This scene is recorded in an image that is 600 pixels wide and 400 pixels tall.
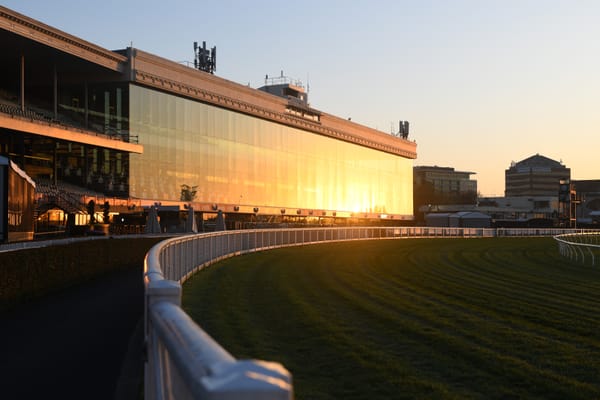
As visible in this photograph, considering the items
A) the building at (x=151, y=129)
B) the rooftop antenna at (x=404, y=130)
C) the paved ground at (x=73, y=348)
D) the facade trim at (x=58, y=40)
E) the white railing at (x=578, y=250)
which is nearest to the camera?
the paved ground at (x=73, y=348)

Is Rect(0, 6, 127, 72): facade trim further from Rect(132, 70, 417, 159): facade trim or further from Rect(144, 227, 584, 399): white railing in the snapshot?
Rect(144, 227, 584, 399): white railing

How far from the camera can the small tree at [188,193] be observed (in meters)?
63.5

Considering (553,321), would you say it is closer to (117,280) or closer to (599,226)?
(117,280)

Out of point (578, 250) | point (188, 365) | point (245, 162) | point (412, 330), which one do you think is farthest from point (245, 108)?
point (188, 365)

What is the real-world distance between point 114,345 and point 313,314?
4522 mm

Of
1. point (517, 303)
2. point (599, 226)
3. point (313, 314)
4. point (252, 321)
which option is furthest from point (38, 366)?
point (599, 226)

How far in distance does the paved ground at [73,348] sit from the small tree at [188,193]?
46.0 metres

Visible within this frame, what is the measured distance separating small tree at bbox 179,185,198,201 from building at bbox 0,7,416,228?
293 mm

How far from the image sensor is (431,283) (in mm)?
21516

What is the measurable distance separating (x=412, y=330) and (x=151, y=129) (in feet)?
166

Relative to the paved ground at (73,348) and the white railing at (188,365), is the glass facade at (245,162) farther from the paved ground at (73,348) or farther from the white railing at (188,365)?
the white railing at (188,365)

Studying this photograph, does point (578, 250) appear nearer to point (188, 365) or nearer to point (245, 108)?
point (245, 108)

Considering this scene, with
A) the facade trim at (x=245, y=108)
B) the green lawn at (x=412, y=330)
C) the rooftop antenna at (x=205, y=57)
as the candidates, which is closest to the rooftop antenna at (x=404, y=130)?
the facade trim at (x=245, y=108)

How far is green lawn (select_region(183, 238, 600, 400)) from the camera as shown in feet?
29.0
